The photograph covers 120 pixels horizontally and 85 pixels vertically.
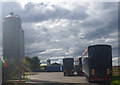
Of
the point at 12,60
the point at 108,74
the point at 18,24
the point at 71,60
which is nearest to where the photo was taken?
the point at 108,74

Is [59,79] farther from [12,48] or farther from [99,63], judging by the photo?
[99,63]

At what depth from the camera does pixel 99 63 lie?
55.8 ft

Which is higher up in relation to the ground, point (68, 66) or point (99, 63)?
point (99, 63)

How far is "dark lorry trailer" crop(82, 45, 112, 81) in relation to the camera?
1683 cm

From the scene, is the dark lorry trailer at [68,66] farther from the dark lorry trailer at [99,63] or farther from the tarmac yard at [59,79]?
the dark lorry trailer at [99,63]

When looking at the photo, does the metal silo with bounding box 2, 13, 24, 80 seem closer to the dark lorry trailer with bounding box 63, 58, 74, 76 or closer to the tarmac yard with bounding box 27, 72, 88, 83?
the tarmac yard with bounding box 27, 72, 88, 83

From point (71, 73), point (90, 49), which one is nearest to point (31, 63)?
point (71, 73)

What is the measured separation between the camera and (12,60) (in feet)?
81.7

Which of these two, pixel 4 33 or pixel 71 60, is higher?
pixel 4 33

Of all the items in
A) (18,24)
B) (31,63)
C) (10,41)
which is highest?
(18,24)

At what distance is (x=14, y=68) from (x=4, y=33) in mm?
5184

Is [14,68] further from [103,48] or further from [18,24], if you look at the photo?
[103,48]

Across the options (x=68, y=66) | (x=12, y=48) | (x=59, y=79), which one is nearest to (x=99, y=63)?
(x=59, y=79)

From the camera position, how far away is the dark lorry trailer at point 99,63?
16.8 meters
